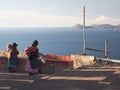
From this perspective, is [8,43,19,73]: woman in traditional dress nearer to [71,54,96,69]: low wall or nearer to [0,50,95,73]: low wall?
[0,50,95,73]: low wall

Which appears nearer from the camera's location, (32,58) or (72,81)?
(72,81)

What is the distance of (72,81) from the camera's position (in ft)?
48.3

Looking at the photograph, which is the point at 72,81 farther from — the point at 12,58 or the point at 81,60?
the point at 81,60

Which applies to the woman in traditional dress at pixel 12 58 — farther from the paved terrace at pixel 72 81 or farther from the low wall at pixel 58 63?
the paved terrace at pixel 72 81

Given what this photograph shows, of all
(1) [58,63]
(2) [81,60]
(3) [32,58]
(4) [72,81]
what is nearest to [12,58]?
(3) [32,58]

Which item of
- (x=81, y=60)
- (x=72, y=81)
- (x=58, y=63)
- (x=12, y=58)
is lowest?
(x=72, y=81)

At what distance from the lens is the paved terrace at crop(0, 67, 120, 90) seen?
1343 centimetres

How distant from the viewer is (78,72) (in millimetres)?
17312

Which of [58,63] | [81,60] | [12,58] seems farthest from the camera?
[81,60]

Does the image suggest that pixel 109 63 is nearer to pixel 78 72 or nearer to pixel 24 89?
pixel 78 72

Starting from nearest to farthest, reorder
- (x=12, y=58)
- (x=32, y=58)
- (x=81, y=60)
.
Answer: (x=32, y=58), (x=12, y=58), (x=81, y=60)

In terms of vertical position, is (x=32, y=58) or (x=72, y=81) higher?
(x=32, y=58)

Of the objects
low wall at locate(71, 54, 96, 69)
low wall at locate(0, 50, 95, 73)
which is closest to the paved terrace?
low wall at locate(0, 50, 95, 73)

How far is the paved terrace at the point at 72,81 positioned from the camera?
529 inches
